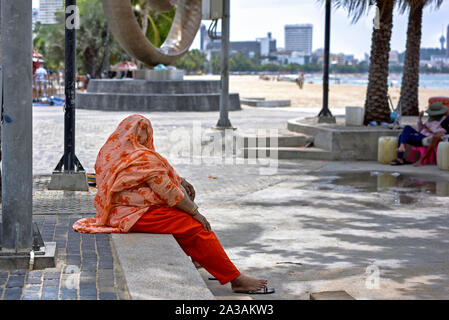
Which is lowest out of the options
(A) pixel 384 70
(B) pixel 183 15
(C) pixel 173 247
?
(C) pixel 173 247

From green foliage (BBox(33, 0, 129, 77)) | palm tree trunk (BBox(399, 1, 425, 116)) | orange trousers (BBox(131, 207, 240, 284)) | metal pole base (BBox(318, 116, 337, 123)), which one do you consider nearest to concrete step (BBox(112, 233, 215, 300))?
orange trousers (BBox(131, 207, 240, 284))

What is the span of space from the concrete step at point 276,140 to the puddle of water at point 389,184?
2629 mm

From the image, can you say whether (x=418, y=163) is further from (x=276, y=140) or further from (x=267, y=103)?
(x=267, y=103)

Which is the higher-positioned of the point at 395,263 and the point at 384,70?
the point at 384,70

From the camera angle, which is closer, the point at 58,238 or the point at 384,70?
the point at 58,238

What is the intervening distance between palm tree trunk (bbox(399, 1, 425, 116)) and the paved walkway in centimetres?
665

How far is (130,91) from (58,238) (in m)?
20.4

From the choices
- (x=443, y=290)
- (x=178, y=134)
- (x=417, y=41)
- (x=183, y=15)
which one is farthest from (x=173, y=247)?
(x=183, y=15)

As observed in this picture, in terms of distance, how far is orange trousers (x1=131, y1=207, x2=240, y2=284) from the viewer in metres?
5.22

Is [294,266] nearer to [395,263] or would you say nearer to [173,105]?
[395,263]

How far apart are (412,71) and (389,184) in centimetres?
885

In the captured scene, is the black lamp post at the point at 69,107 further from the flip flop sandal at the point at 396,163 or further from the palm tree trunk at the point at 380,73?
the palm tree trunk at the point at 380,73

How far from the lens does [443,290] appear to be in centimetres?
536
